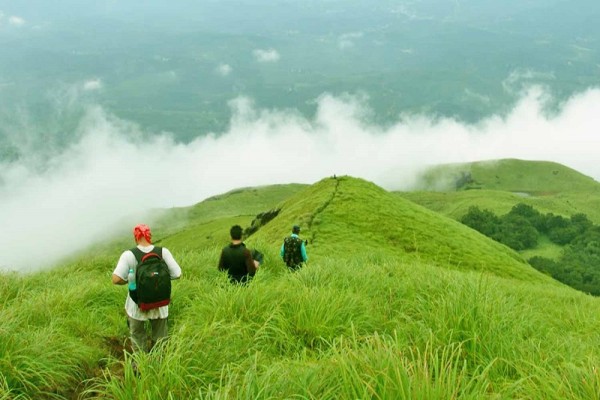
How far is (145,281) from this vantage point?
8078 millimetres

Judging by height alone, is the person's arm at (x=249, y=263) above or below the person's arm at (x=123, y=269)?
below

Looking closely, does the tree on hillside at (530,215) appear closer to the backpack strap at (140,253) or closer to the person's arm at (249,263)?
the person's arm at (249,263)

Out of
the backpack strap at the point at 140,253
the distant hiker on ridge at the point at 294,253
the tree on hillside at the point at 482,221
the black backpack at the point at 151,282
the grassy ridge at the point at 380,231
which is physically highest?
the backpack strap at the point at 140,253

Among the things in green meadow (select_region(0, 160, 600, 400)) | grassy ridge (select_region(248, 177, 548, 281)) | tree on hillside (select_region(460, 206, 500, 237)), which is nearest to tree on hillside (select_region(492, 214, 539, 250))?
tree on hillside (select_region(460, 206, 500, 237))

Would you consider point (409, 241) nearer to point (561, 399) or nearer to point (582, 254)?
point (561, 399)

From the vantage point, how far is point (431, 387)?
170 inches

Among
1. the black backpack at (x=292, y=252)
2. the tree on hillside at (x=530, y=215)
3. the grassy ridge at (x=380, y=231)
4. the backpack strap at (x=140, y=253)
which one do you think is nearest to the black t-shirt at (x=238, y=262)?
the black backpack at (x=292, y=252)

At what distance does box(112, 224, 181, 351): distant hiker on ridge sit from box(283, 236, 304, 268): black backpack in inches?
273

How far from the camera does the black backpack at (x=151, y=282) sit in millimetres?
8078

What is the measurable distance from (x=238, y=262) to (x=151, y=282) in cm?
398

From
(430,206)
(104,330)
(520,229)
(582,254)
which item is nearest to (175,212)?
(430,206)

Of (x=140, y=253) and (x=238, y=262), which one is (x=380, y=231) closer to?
(x=238, y=262)

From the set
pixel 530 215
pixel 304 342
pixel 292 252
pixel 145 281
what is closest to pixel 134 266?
pixel 145 281

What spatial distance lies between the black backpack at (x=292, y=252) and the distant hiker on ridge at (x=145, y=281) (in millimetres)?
6922
